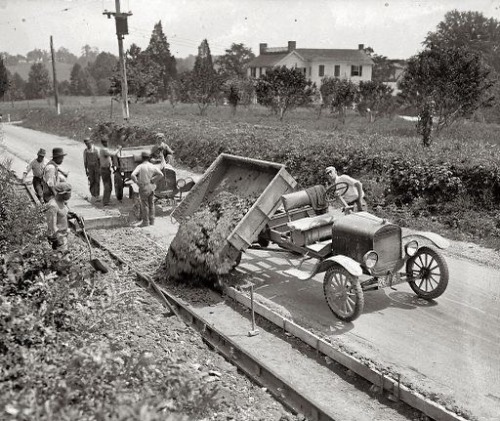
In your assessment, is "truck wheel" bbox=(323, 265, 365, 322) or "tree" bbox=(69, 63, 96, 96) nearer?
"truck wheel" bbox=(323, 265, 365, 322)

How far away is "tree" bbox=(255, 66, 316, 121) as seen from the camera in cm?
3731

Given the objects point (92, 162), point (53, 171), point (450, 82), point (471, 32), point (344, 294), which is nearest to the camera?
point (344, 294)

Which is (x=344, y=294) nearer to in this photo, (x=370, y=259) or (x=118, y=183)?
(x=370, y=259)

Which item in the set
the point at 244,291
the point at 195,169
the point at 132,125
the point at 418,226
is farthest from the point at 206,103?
the point at 244,291

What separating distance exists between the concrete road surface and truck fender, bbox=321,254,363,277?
31.1 inches

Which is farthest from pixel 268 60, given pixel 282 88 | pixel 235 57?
pixel 282 88

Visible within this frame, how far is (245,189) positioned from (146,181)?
3.05 m

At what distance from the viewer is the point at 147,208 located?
41.7 ft

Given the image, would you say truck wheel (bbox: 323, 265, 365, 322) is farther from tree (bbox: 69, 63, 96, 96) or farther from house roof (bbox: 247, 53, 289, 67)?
tree (bbox: 69, 63, 96, 96)

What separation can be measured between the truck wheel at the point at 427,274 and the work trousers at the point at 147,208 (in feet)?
21.4

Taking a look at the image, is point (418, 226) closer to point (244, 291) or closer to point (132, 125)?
point (244, 291)

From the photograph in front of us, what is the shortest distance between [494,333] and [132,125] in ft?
85.5

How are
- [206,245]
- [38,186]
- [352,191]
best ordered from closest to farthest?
[206,245] < [352,191] < [38,186]

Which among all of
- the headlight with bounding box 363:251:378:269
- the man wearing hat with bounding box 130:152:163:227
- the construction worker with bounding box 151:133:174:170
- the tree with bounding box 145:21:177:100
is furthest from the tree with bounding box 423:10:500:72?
the headlight with bounding box 363:251:378:269
